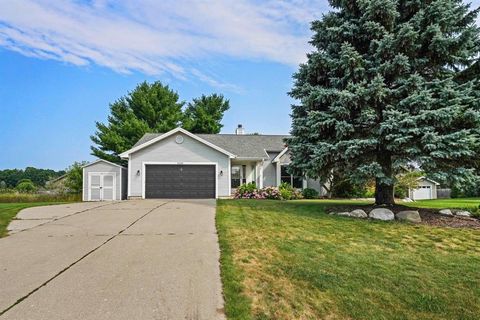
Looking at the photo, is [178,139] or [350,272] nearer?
[350,272]

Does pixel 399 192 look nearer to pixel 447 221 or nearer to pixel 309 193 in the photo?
pixel 309 193

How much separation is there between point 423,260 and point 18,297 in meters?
6.10

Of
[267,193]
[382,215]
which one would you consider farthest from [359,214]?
[267,193]

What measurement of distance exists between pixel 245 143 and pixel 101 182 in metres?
9.90

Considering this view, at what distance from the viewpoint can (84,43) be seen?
15.7 meters

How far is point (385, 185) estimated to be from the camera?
35.3 feet

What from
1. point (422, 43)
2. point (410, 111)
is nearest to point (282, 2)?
point (422, 43)

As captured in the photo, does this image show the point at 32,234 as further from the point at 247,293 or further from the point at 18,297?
the point at 247,293

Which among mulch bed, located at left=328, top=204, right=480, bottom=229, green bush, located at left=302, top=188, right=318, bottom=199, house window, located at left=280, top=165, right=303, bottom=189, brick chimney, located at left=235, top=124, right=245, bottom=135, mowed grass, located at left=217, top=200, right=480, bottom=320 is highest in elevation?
brick chimney, located at left=235, top=124, right=245, bottom=135

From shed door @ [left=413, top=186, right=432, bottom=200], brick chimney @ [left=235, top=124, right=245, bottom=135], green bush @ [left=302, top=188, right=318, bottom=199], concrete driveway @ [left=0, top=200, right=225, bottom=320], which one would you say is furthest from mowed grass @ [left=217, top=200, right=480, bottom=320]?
shed door @ [left=413, top=186, right=432, bottom=200]

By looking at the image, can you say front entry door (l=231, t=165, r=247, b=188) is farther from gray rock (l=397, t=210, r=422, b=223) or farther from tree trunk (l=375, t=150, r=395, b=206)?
gray rock (l=397, t=210, r=422, b=223)

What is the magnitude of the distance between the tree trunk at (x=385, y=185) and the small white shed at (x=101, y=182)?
1474cm

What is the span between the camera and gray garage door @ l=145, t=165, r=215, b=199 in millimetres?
18047

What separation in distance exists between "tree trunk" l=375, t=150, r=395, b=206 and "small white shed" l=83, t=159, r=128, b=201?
1474cm
